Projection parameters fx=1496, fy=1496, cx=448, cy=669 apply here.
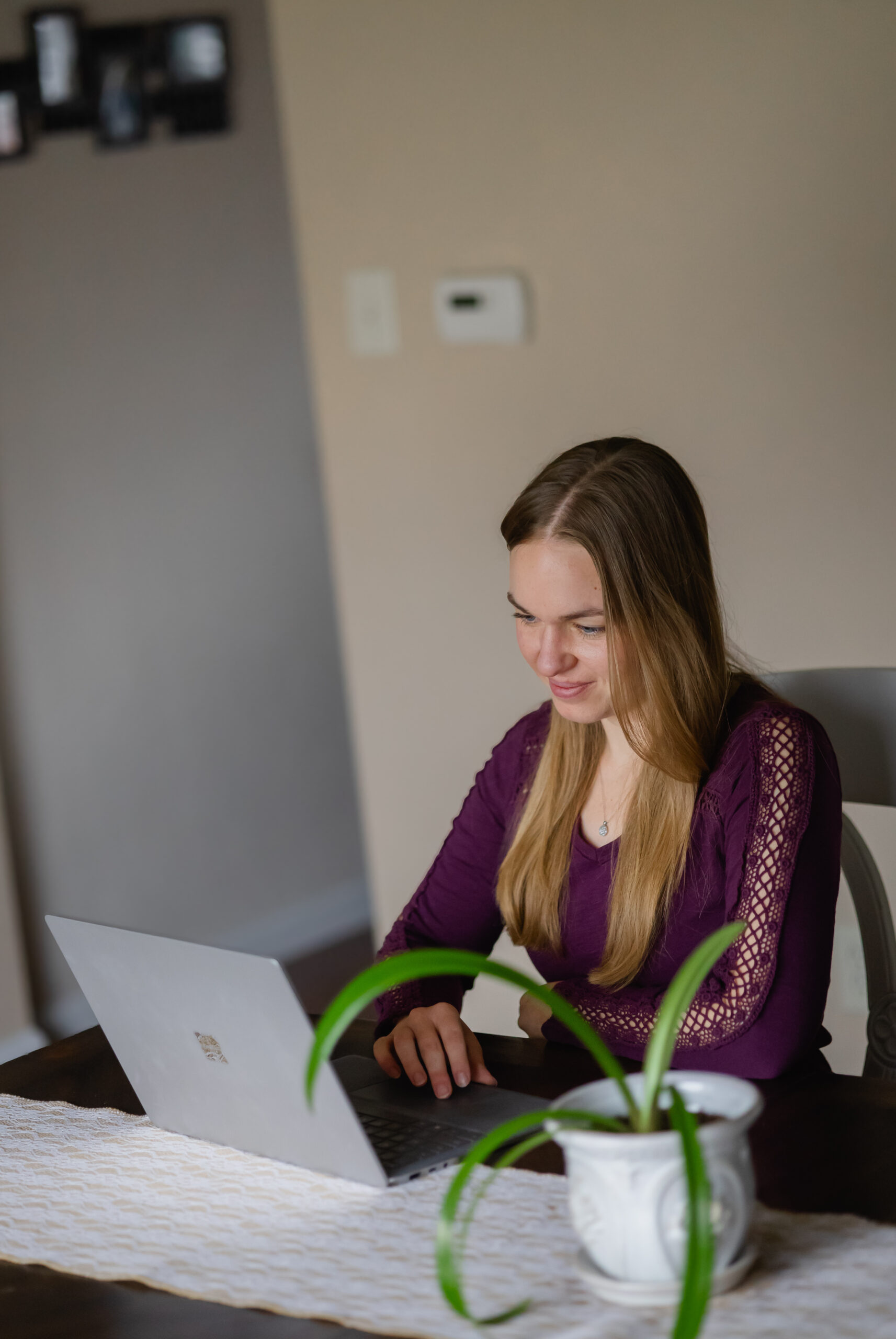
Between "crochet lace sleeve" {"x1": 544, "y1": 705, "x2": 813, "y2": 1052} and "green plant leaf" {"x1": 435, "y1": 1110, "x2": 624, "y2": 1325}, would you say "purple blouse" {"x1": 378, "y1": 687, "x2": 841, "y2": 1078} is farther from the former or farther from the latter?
"green plant leaf" {"x1": 435, "y1": 1110, "x2": 624, "y2": 1325}

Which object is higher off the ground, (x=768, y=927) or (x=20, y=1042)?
(x=768, y=927)

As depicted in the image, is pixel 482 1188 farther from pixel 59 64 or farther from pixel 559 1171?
pixel 59 64

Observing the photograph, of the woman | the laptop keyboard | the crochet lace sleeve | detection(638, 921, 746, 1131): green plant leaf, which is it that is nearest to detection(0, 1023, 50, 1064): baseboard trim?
the woman

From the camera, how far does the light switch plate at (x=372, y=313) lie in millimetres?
2496

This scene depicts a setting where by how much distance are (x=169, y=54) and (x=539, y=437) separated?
1668mm

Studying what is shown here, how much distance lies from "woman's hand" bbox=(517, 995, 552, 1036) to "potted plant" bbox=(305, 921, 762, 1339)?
23.0 inches

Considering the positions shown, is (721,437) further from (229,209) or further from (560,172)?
(229,209)

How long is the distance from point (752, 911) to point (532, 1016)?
27 cm

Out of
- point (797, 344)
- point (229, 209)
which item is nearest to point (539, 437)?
point (797, 344)

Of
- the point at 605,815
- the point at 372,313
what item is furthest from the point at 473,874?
the point at 372,313

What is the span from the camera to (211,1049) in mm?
1086

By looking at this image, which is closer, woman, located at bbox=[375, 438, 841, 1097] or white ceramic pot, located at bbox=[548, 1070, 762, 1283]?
→ white ceramic pot, located at bbox=[548, 1070, 762, 1283]

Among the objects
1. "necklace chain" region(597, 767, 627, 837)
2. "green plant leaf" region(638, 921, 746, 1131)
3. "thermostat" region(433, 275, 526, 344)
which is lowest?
"necklace chain" region(597, 767, 627, 837)

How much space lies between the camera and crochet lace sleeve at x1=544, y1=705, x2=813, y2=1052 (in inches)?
51.1
